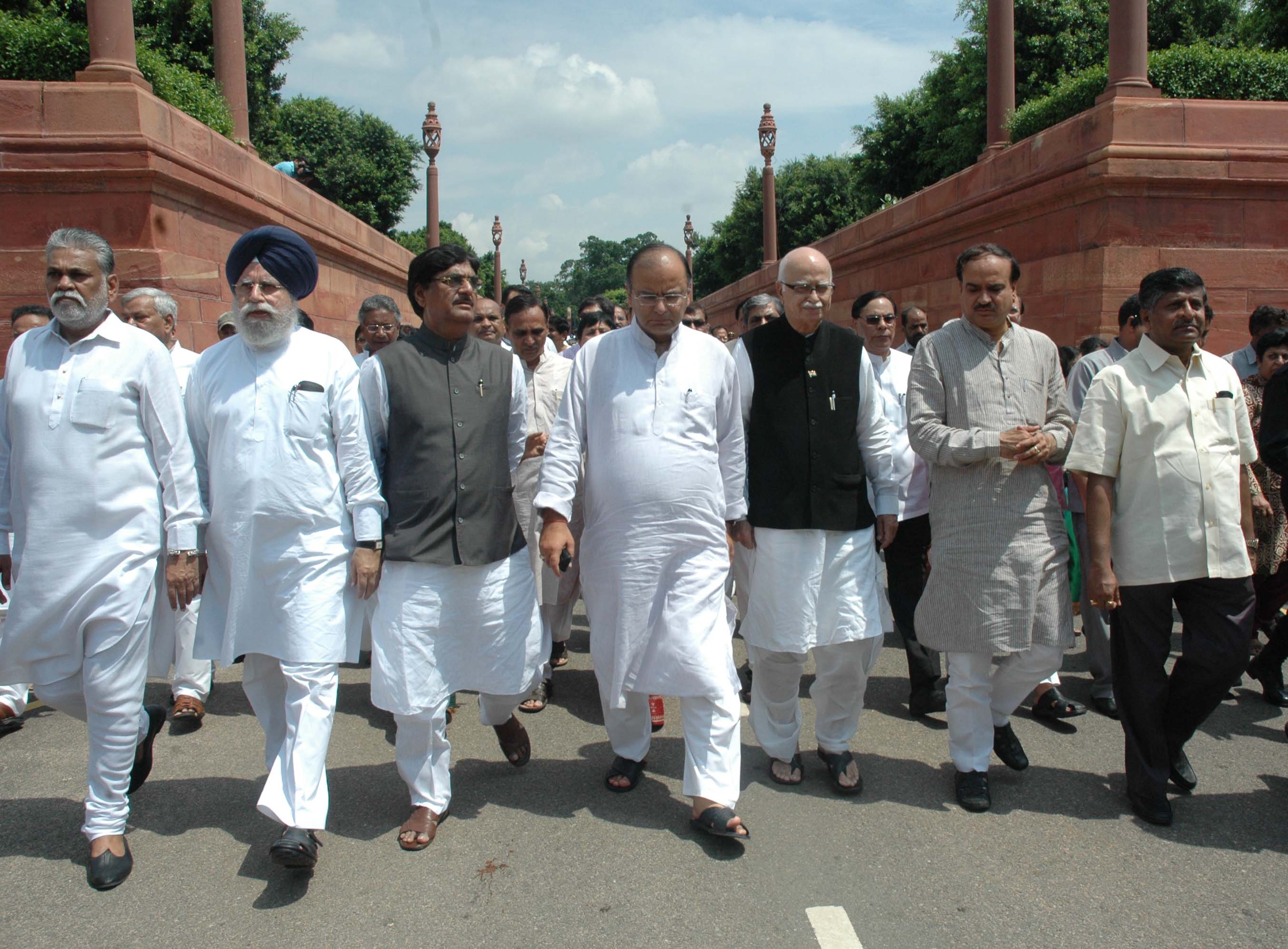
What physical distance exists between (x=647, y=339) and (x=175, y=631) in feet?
7.14

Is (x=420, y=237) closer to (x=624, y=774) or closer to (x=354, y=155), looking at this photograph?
Result: (x=354, y=155)

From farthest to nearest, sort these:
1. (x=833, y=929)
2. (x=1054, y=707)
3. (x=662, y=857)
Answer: (x=1054, y=707)
(x=662, y=857)
(x=833, y=929)

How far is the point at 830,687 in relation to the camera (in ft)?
13.6

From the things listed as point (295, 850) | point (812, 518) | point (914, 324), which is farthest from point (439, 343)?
point (914, 324)

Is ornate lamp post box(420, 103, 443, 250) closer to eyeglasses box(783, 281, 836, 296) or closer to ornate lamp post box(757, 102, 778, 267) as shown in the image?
ornate lamp post box(757, 102, 778, 267)

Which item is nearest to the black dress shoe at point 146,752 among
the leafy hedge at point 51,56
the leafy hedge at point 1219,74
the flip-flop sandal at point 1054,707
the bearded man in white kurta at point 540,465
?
the bearded man in white kurta at point 540,465

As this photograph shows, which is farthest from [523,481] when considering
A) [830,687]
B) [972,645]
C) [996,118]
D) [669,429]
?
[996,118]

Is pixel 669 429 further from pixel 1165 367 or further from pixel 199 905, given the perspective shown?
pixel 199 905

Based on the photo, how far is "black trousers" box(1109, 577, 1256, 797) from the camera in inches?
147

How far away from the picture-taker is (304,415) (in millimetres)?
3566

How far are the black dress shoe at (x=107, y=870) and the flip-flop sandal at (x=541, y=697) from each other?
6.71 ft

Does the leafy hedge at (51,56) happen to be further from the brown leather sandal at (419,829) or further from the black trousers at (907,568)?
the brown leather sandal at (419,829)

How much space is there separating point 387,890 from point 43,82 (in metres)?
8.20

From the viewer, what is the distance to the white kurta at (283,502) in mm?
3508
